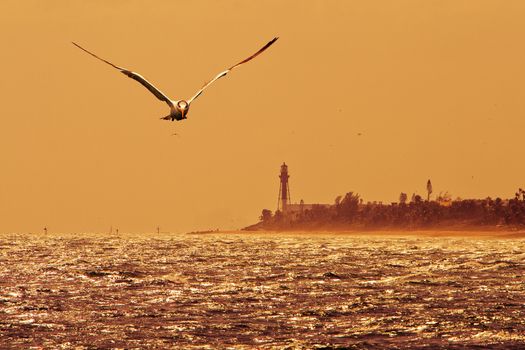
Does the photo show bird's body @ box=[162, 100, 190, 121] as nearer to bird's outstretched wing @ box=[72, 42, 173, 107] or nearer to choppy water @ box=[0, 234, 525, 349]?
bird's outstretched wing @ box=[72, 42, 173, 107]

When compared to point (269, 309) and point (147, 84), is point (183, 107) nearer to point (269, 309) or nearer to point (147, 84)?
point (147, 84)

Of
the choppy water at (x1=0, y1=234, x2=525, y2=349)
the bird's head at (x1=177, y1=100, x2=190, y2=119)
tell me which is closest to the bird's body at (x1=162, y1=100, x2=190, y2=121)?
the bird's head at (x1=177, y1=100, x2=190, y2=119)

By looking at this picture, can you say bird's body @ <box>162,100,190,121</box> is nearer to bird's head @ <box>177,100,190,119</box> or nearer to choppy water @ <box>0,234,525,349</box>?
bird's head @ <box>177,100,190,119</box>

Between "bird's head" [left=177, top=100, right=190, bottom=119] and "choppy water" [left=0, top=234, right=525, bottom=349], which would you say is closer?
"bird's head" [left=177, top=100, right=190, bottom=119]

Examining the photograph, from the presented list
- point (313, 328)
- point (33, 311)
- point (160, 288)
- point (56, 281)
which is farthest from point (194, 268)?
point (313, 328)

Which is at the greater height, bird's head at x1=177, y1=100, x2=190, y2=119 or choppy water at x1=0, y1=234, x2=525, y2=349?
bird's head at x1=177, y1=100, x2=190, y2=119

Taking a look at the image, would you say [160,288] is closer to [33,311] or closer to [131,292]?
[131,292]

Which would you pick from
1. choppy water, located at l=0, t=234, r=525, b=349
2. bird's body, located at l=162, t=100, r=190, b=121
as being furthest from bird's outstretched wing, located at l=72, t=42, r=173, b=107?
choppy water, located at l=0, t=234, r=525, b=349

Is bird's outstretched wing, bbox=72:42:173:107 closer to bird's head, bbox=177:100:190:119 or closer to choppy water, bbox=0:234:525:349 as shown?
bird's head, bbox=177:100:190:119

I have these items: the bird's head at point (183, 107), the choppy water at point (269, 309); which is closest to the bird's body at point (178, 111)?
the bird's head at point (183, 107)

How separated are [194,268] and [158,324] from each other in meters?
62.5

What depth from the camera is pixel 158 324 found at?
55219mm

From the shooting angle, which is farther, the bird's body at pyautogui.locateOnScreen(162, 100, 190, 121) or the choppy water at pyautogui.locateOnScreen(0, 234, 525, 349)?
the choppy water at pyautogui.locateOnScreen(0, 234, 525, 349)

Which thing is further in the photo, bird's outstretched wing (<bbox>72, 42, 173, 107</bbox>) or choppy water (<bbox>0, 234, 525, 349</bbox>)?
choppy water (<bbox>0, 234, 525, 349</bbox>)
